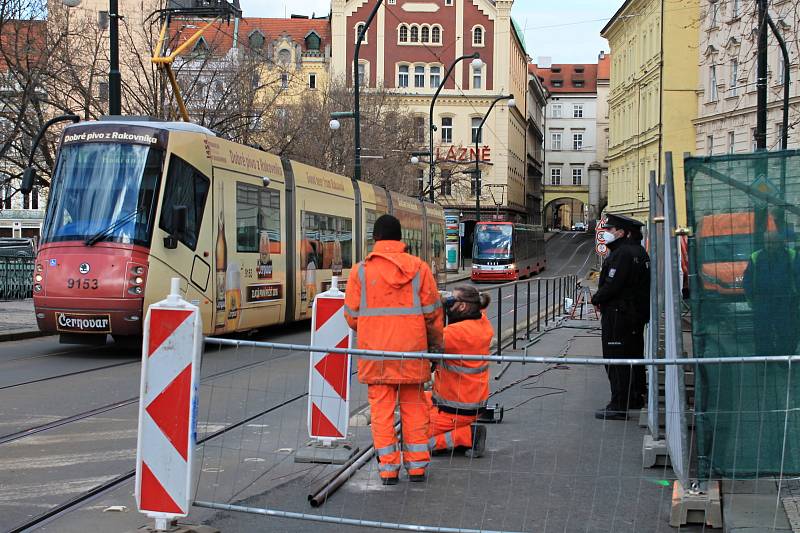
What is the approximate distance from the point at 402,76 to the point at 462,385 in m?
72.5

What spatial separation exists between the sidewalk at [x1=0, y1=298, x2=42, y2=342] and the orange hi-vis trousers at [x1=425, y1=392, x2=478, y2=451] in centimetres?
1195

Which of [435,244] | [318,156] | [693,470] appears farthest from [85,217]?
[318,156]

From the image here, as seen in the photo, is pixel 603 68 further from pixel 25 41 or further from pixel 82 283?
pixel 82 283

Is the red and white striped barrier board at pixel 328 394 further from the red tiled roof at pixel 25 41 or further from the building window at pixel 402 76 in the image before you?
the building window at pixel 402 76

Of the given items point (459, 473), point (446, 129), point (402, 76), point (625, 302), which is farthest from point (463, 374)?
point (446, 129)

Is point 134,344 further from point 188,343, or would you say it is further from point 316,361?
point 188,343

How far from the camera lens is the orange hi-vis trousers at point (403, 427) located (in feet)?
22.1

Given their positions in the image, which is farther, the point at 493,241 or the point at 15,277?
the point at 493,241

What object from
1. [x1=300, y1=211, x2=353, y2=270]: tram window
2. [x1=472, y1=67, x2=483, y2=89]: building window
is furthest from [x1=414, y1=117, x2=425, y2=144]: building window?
[x1=300, y1=211, x2=353, y2=270]: tram window

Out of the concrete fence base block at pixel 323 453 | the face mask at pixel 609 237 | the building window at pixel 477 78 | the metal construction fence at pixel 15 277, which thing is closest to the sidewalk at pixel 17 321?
the metal construction fence at pixel 15 277

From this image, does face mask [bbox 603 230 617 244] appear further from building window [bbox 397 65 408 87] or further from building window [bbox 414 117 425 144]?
building window [bbox 397 65 408 87]

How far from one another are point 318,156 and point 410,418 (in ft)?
135

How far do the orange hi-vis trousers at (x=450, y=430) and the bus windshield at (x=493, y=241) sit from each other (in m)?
47.6

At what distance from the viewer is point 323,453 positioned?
7.54 m
